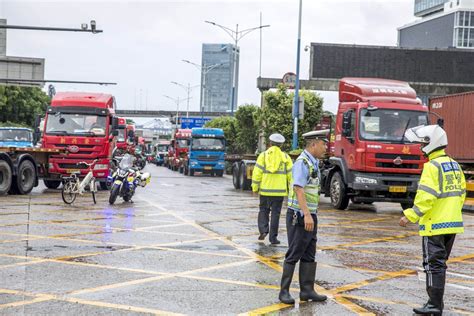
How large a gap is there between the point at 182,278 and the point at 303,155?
214 cm

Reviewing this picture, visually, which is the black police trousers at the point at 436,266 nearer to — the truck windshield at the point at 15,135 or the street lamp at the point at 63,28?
the street lamp at the point at 63,28

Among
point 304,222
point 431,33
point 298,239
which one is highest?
point 431,33

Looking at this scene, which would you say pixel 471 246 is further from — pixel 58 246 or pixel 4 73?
pixel 4 73

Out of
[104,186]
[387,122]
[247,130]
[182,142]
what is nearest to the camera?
[387,122]

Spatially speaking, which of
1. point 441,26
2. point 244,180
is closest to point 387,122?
point 244,180

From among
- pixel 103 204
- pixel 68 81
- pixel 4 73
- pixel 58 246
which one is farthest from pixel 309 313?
pixel 4 73

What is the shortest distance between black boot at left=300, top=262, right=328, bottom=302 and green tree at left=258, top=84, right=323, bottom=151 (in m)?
33.2

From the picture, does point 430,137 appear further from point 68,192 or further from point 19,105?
point 19,105

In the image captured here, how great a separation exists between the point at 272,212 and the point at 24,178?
11.7m

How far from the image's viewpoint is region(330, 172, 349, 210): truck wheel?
18.0 m

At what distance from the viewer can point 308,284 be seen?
22.7 ft

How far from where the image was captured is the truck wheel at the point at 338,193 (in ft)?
59.2

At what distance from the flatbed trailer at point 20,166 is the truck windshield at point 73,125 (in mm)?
980

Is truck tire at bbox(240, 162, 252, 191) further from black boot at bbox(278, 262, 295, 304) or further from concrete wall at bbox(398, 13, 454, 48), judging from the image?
concrete wall at bbox(398, 13, 454, 48)
